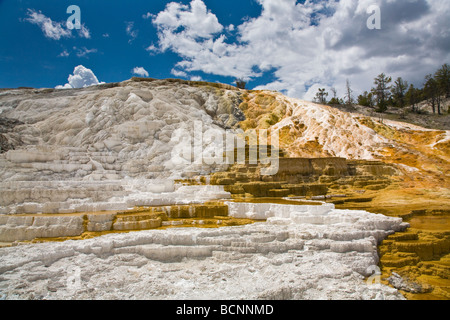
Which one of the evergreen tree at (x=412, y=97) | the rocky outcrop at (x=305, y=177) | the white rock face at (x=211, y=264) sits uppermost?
the evergreen tree at (x=412, y=97)

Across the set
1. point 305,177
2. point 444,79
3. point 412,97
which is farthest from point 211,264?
point 444,79

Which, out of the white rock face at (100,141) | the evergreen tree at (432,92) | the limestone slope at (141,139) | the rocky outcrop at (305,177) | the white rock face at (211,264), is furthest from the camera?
the evergreen tree at (432,92)

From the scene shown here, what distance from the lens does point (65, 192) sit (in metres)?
10.7

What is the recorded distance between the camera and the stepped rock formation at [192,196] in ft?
19.0

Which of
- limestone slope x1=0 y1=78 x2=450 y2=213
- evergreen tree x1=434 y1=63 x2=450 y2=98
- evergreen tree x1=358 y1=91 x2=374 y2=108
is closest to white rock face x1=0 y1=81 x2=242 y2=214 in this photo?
limestone slope x1=0 y1=78 x2=450 y2=213

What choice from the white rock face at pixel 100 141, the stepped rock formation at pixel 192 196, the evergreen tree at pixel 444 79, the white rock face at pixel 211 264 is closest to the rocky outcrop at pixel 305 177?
the stepped rock formation at pixel 192 196

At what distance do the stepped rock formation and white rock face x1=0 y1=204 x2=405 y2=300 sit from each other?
0.03 m

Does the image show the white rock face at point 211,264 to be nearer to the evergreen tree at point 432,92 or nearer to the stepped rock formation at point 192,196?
the stepped rock formation at point 192,196

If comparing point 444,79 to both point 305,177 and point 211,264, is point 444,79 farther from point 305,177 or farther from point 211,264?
point 211,264

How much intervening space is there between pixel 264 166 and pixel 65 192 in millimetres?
9158

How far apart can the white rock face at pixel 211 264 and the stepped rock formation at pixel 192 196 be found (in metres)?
0.03

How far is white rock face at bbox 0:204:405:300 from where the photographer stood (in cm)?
526
